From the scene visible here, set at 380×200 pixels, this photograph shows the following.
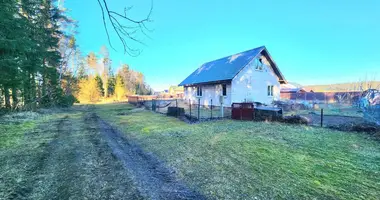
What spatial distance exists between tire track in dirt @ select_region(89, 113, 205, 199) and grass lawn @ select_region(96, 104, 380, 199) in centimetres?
25

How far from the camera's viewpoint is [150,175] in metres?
3.90

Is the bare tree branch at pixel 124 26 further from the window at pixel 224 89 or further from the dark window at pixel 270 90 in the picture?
the dark window at pixel 270 90

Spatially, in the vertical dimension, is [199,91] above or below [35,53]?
below

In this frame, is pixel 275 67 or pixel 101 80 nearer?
pixel 275 67

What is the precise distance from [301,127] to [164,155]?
24.0 ft

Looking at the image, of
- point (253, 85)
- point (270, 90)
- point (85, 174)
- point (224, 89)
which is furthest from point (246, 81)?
point (85, 174)

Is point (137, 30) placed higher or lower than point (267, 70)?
lower

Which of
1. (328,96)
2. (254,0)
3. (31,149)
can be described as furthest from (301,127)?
(328,96)

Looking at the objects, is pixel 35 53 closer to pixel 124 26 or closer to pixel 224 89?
pixel 124 26

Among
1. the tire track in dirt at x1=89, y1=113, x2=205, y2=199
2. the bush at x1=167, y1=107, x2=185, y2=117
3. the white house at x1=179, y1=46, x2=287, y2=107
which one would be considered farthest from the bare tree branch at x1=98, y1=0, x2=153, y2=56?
the white house at x1=179, y1=46, x2=287, y2=107

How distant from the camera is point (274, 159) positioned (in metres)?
4.78

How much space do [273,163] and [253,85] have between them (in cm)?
1480

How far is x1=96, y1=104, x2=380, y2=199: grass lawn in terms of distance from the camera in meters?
3.27

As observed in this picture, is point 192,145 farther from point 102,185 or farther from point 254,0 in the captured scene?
point 254,0
